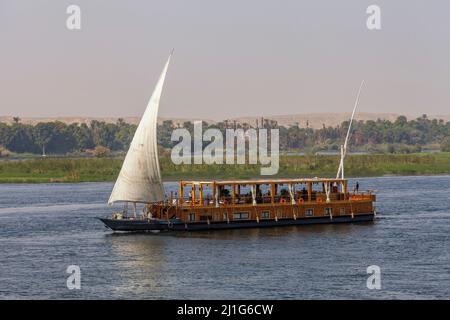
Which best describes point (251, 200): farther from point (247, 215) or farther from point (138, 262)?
point (138, 262)

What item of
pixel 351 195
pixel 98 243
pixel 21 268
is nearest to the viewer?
pixel 21 268

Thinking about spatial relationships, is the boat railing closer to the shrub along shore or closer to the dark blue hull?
the dark blue hull

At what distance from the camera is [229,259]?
71.6 meters

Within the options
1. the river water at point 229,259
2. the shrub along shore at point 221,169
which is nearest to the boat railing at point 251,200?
the river water at point 229,259

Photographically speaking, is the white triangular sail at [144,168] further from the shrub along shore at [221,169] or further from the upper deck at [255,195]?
the shrub along shore at [221,169]

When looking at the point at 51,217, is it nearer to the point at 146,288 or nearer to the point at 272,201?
the point at 272,201

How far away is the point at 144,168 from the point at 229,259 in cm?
1791

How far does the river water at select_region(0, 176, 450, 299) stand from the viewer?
60875 mm

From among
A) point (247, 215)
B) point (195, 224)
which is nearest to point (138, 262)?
point (195, 224)
